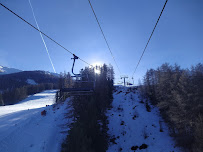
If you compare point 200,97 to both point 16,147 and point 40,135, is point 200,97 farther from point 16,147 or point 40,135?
point 16,147

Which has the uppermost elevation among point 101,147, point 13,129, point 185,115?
point 185,115

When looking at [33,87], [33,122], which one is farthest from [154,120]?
[33,87]

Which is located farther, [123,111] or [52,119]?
[123,111]

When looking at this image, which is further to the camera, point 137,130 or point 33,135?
point 137,130

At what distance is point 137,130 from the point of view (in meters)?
28.4

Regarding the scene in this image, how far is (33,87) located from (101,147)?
10609 cm

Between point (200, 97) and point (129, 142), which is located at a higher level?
point (200, 97)

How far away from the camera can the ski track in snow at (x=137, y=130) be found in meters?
22.9

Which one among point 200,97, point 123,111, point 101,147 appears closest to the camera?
point 101,147

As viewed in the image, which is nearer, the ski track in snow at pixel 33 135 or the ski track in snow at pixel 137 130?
the ski track in snow at pixel 33 135

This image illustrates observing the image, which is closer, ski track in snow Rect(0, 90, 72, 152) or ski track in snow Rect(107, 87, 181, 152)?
ski track in snow Rect(0, 90, 72, 152)

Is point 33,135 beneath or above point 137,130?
above

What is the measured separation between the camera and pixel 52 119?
29000 mm

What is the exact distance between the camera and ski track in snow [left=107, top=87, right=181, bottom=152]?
22938mm
